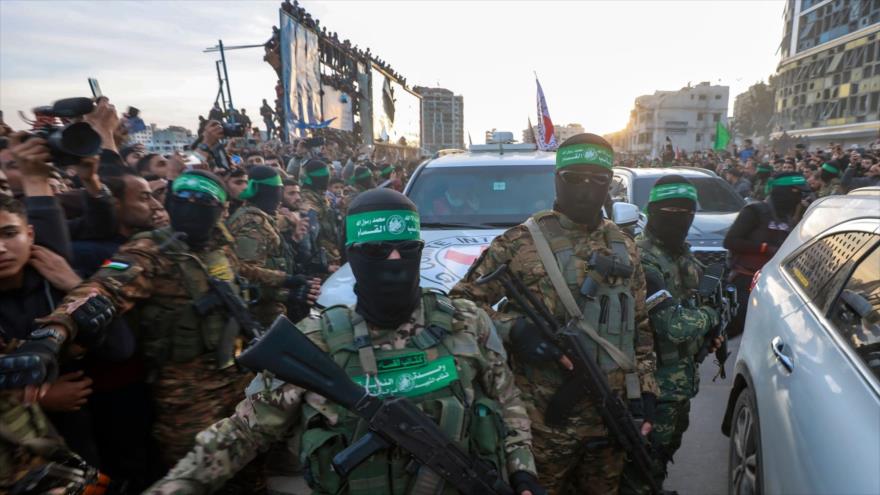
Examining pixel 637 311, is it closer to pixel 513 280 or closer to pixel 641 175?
pixel 513 280

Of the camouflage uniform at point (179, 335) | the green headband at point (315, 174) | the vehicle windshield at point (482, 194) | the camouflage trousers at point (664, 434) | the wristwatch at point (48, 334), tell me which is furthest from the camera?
the green headband at point (315, 174)

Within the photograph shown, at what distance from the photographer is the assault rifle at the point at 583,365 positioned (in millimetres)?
2115

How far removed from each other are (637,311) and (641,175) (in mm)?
5443

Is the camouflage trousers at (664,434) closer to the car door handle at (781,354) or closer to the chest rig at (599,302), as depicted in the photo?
the chest rig at (599,302)

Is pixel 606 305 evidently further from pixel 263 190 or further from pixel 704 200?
pixel 704 200

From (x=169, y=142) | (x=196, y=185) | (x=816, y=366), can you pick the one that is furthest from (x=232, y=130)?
(x=169, y=142)

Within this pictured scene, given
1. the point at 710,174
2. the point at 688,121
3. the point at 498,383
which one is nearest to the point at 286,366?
the point at 498,383

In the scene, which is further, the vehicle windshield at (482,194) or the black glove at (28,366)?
the vehicle windshield at (482,194)

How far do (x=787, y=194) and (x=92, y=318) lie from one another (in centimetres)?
541

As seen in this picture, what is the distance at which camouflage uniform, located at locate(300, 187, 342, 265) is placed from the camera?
6043 millimetres

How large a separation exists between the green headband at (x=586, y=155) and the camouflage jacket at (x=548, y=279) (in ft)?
0.85

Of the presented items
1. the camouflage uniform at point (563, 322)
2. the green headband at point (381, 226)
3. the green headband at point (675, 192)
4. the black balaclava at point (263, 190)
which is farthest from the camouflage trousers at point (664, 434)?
the black balaclava at point (263, 190)

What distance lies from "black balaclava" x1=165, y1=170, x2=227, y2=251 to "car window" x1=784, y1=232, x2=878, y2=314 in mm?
2780

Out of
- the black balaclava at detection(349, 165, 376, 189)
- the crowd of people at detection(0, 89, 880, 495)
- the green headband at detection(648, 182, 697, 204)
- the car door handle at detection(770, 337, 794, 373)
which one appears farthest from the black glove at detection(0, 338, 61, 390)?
the black balaclava at detection(349, 165, 376, 189)
